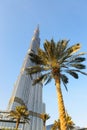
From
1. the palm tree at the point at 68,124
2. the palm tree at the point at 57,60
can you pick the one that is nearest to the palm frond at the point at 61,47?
the palm tree at the point at 57,60

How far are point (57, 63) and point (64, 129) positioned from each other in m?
8.53

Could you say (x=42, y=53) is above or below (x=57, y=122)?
below

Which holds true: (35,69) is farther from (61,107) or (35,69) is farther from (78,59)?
(61,107)

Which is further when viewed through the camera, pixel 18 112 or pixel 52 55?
pixel 18 112

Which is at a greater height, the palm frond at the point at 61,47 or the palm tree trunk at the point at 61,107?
the palm frond at the point at 61,47

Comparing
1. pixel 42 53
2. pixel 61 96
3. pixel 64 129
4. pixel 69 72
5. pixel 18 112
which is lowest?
pixel 64 129

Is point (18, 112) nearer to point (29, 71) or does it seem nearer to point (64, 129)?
point (29, 71)

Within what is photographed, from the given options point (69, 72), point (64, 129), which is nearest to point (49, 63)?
point (69, 72)

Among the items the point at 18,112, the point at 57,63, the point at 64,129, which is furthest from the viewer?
the point at 18,112

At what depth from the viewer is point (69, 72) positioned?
1030 inches

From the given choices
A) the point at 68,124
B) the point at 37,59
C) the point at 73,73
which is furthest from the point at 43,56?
the point at 68,124

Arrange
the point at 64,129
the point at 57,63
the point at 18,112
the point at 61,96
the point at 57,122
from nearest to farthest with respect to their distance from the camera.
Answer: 1. the point at 64,129
2. the point at 61,96
3. the point at 57,63
4. the point at 18,112
5. the point at 57,122

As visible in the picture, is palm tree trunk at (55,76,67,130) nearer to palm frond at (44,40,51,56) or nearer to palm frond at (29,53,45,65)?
palm frond at (29,53,45,65)

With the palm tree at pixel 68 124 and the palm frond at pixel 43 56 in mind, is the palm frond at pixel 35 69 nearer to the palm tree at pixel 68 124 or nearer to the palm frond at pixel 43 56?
the palm frond at pixel 43 56
